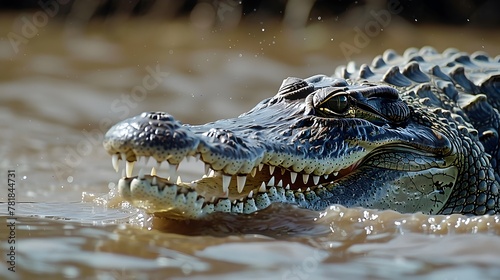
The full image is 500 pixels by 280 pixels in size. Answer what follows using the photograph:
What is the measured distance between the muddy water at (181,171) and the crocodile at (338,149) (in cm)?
18

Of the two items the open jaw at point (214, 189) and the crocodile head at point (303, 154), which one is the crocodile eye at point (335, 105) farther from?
the open jaw at point (214, 189)

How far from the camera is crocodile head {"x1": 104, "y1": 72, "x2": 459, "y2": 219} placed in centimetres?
370

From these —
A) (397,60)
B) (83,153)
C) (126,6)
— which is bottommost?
(83,153)

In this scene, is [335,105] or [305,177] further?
[335,105]

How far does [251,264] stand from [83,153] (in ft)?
13.8

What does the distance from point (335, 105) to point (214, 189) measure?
911mm

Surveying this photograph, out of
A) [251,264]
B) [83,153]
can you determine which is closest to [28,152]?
[83,153]

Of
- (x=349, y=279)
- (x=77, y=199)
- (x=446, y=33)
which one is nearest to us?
(x=349, y=279)

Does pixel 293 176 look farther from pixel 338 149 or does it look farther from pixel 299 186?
pixel 338 149

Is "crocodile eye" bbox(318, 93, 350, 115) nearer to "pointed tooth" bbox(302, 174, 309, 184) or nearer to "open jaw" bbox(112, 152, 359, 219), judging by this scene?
"open jaw" bbox(112, 152, 359, 219)

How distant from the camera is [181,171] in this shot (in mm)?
6598

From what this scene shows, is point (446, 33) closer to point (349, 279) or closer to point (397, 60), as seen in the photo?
point (397, 60)

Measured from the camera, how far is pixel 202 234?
3799 millimetres

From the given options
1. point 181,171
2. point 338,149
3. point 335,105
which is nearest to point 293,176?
point 338,149
